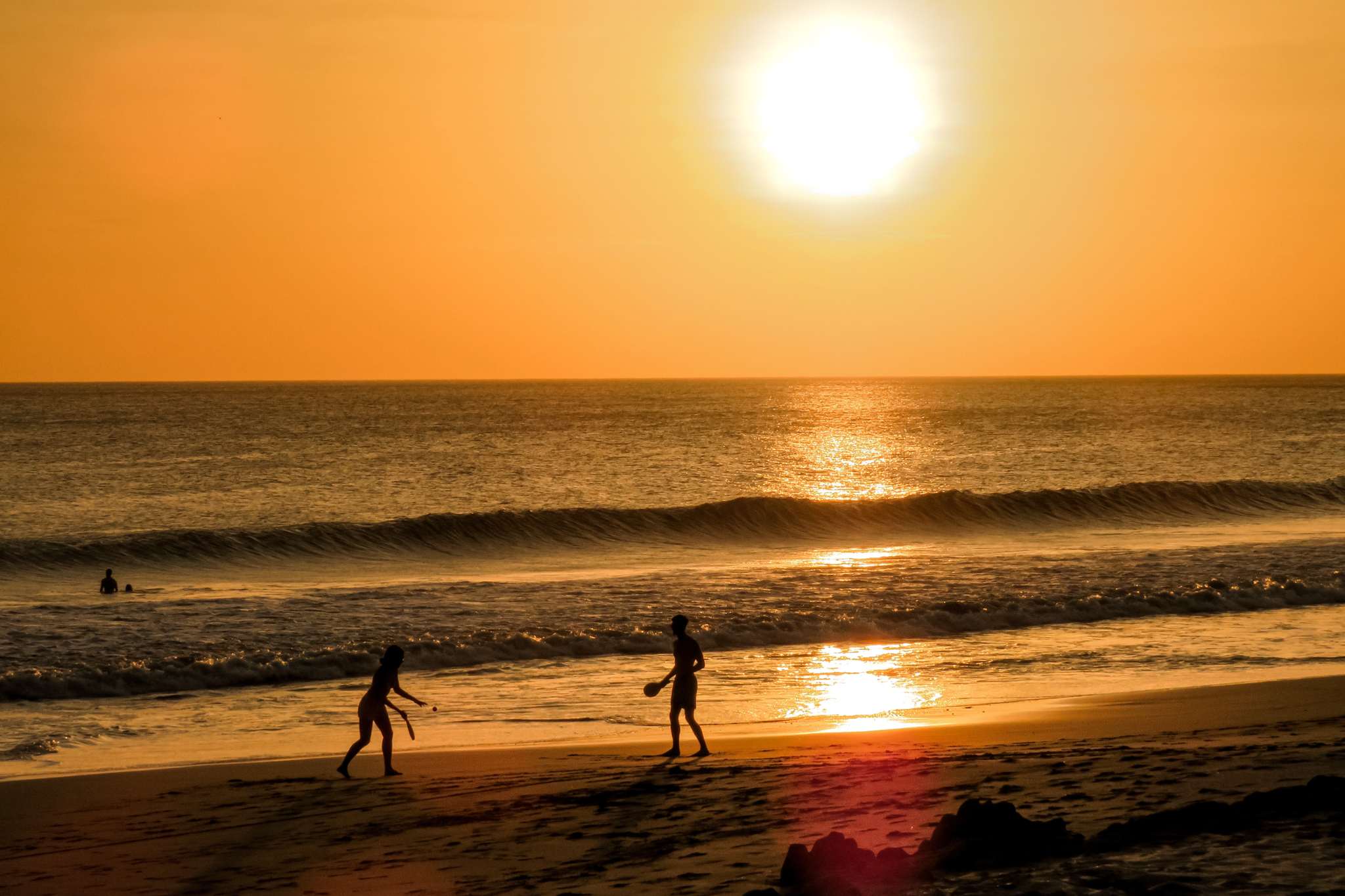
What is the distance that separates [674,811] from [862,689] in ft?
24.2

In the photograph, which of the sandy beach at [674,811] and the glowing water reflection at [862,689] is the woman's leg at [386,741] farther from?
the glowing water reflection at [862,689]

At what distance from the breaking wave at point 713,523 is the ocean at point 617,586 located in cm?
17

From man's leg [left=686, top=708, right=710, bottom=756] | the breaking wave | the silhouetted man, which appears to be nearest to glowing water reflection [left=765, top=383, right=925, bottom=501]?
the breaking wave

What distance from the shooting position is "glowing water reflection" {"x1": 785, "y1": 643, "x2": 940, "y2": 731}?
14438mm

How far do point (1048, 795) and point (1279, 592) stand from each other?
17.5 meters

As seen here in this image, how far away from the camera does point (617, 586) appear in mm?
27000

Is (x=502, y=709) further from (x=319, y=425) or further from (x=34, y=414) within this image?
(x=34, y=414)

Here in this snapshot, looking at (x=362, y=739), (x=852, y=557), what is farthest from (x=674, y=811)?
(x=852, y=557)

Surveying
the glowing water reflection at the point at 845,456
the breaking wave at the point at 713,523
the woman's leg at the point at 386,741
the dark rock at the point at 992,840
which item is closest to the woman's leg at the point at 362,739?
the woman's leg at the point at 386,741

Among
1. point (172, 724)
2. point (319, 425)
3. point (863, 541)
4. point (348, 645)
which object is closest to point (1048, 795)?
point (172, 724)

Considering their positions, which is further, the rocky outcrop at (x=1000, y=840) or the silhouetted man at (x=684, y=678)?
the silhouetted man at (x=684, y=678)

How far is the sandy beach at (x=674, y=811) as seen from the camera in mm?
7387

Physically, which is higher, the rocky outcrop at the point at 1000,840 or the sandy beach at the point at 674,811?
the rocky outcrop at the point at 1000,840

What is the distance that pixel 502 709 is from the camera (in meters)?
15.6
